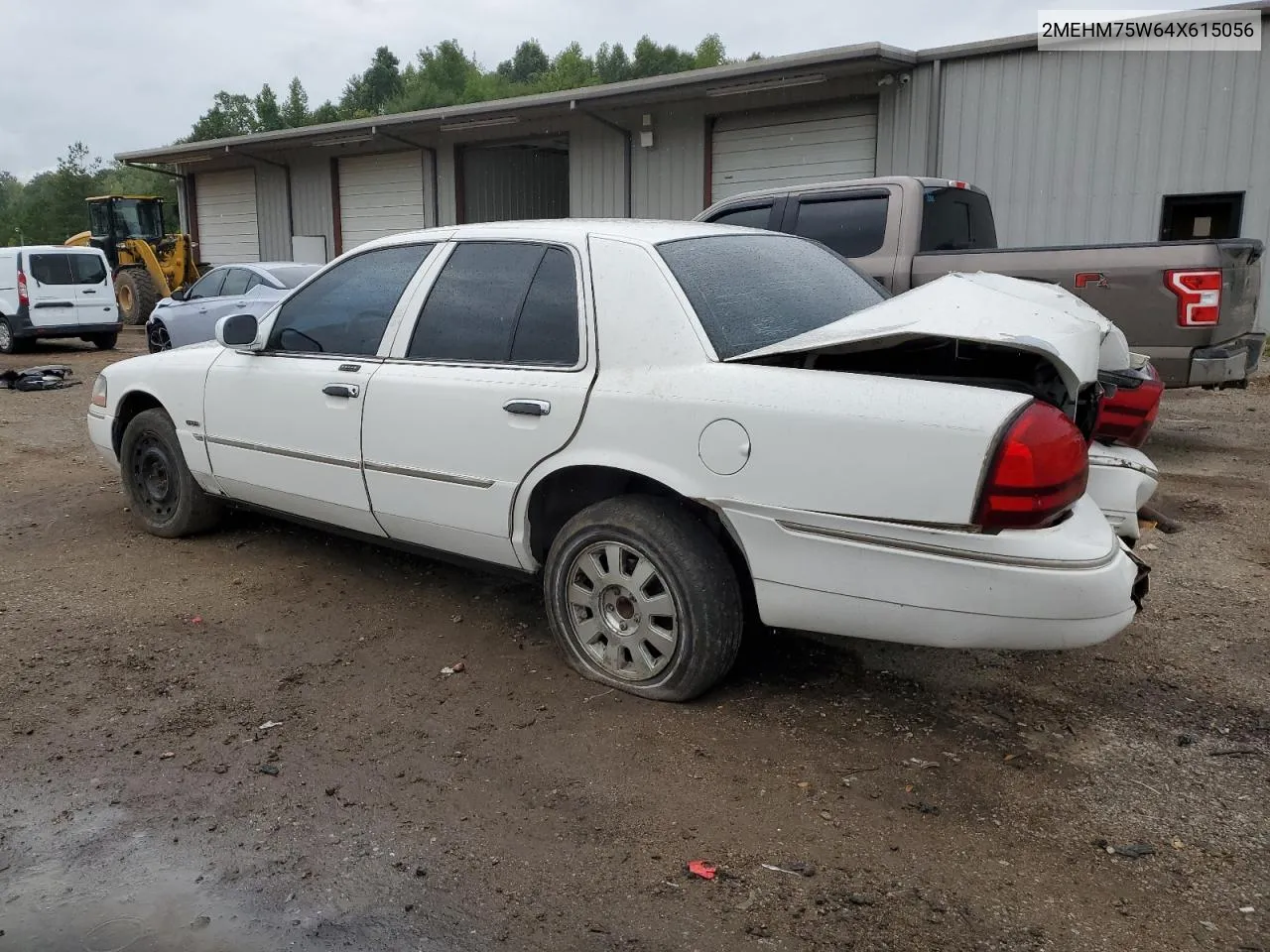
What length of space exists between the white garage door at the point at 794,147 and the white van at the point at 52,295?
1053cm

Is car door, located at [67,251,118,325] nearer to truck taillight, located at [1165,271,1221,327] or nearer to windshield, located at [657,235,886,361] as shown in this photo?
windshield, located at [657,235,886,361]

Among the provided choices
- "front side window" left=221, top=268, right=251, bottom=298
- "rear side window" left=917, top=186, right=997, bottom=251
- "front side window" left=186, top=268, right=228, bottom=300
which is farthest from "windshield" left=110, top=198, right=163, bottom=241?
"rear side window" left=917, top=186, right=997, bottom=251

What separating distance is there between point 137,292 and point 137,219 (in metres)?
3.19

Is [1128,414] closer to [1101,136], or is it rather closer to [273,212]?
[1101,136]

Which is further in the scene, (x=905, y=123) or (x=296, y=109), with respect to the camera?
(x=296, y=109)

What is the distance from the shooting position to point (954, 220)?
27.3 feet

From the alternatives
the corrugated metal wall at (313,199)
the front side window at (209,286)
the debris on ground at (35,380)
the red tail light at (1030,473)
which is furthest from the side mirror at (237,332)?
the corrugated metal wall at (313,199)

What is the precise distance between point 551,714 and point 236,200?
2546 centimetres

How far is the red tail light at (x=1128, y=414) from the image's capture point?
148 inches

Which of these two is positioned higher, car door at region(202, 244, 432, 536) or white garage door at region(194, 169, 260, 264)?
white garage door at region(194, 169, 260, 264)

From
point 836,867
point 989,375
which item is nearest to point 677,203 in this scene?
point 989,375

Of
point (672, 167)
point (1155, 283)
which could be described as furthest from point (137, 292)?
point (1155, 283)

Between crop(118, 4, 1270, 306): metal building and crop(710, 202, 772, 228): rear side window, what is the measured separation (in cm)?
619

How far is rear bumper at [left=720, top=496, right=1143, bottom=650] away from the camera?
2889 mm
